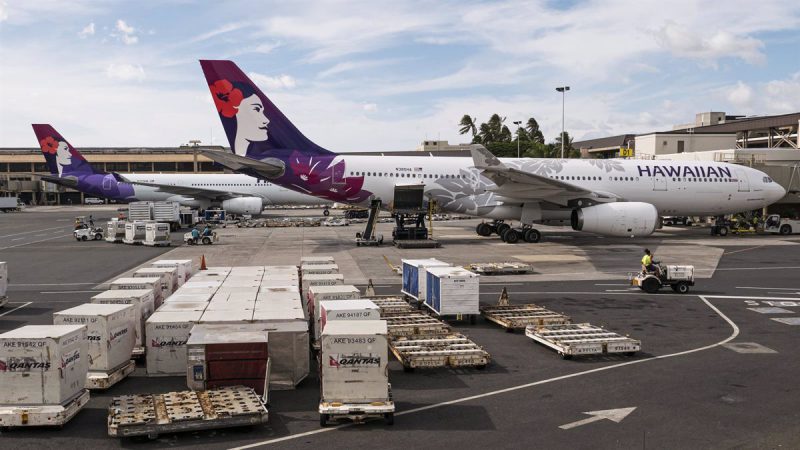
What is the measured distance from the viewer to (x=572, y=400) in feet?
43.8

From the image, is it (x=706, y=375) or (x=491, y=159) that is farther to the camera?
(x=491, y=159)

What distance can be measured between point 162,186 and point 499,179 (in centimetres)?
4160

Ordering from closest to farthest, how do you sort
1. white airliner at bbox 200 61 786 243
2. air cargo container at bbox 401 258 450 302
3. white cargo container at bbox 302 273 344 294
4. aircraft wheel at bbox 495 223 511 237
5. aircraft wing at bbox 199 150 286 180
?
white cargo container at bbox 302 273 344 294 < air cargo container at bbox 401 258 450 302 < aircraft wing at bbox 199 150 286 180 < white airliner at bbox 200 61 786 243 < aircraft wheel at bbox 495 223 511 237

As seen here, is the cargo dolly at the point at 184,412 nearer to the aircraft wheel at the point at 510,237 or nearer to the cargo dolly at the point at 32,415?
the cargo dolly at the point at 32,415

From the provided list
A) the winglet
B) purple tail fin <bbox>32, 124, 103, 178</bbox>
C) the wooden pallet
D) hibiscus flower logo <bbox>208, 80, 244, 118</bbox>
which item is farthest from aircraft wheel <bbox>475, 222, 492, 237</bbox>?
purple tail fin <bbox>32, 124, 103, 178</bbox>

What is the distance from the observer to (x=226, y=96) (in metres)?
39.6

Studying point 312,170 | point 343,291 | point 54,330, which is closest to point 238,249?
point 312,170

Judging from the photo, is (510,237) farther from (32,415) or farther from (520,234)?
(32,415)

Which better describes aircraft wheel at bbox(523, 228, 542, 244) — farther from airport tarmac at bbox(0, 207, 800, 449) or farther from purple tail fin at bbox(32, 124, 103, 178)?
purple tail fin at bbox(32, 124, 103, 178)

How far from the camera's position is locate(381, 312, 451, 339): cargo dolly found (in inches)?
722

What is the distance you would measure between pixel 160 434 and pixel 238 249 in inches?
1259

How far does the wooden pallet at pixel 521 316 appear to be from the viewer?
20.0m

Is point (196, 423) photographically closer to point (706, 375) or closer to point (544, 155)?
point (706, 375)

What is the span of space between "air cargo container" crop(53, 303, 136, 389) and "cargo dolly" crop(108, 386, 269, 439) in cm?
211
